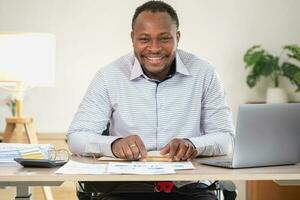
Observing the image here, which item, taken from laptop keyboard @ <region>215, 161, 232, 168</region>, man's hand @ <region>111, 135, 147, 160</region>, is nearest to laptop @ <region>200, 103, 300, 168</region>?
laptop keyboard @ <region>215, 161, 232, 168</region>

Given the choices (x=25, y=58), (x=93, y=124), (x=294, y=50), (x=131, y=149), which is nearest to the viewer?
(x=131, y=149)

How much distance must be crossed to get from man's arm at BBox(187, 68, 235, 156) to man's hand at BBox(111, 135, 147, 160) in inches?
10.4

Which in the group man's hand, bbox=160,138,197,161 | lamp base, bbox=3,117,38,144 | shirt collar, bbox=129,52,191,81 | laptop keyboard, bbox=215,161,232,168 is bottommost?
lamp base, bbox=3,117,38,144

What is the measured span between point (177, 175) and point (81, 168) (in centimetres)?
29

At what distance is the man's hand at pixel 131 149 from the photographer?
161cm

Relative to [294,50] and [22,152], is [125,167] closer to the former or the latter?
[22,152]

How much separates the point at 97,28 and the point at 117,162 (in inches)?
108

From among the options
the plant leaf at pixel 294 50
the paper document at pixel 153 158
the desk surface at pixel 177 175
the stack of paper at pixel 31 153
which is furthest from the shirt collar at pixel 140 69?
the plant leaf at pixel 294 50

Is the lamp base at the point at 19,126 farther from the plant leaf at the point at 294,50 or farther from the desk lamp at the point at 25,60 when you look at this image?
the plant leaf at the point at 294,50

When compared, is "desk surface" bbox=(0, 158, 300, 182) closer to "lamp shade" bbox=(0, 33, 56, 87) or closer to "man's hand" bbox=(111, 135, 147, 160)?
"man's hand" bbox=(111, 135, 147, 160)

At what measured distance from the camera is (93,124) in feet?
6.51

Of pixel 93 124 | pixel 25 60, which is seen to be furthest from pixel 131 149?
pixel 25 60

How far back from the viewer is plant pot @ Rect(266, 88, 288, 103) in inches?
162

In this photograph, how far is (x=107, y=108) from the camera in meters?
2.06
